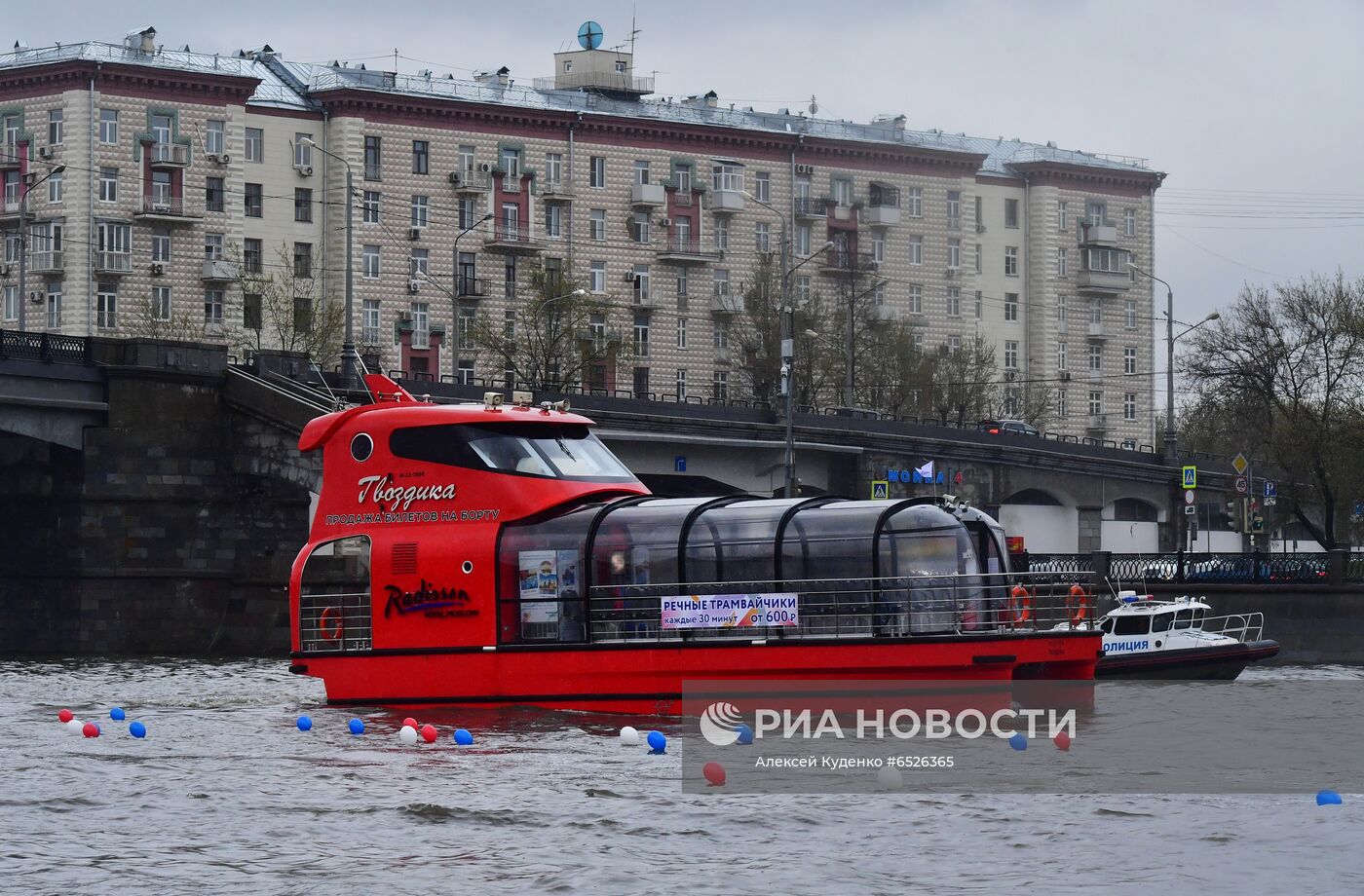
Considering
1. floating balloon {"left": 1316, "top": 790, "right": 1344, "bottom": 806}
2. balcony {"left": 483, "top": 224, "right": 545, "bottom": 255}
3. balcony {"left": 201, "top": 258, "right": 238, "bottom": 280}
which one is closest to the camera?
floating balloon {"left": 1316, "top": 790, "right": 1344, "bottom": 806}

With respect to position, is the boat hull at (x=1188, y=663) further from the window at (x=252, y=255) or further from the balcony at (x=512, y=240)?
the balcony at (x=512, y=240)

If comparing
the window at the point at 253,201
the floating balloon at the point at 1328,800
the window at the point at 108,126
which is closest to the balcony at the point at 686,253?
the window at the point at 253,201

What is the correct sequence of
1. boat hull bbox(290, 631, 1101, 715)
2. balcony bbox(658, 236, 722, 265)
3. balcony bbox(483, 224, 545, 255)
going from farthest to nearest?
1. balcony bbox(658, 236, 722, 265)
2. balcony bbox(483, 224, 545, 255)
3. boat hull bbox(290, 631, 1101, 715)

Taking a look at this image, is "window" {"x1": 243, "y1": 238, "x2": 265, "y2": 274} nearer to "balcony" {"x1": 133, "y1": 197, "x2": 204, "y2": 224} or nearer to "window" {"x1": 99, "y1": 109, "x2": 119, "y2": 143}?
"balcony" {"x1": 133, "y1": 197, "x2": 204, "y2": 224}

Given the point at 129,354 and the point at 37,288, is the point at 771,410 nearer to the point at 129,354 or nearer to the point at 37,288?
the point at 129,354

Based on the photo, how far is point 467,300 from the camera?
9044 centimetres

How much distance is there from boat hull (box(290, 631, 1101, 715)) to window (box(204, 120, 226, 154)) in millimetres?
56562

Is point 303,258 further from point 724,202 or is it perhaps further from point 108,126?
point 724,202

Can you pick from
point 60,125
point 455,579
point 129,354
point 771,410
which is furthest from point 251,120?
point 455,579

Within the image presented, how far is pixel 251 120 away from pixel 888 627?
204 ft

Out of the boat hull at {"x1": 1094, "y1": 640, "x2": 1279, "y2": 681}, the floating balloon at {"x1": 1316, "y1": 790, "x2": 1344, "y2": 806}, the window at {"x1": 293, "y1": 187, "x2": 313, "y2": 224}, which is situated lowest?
the floating balloon at {"x1": 1316, "y1": 790, "x2": 1344, "y2": 806}

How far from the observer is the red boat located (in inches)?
1148

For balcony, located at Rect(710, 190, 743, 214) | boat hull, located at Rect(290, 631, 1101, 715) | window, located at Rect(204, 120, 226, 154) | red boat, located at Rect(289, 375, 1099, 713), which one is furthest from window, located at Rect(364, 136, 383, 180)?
boat hull, located at Rect(290, 631, 1101, 715)

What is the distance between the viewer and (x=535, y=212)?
92000mm
